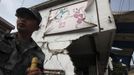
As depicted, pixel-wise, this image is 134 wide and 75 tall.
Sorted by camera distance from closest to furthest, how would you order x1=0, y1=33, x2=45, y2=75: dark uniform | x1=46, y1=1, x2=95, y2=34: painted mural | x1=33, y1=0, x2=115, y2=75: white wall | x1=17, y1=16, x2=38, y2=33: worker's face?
x1=0, y1=33, x2=45, y2=75: dark uniform
x1=17, y1=16, x2=38, y2=33: worker's face
x1=33, y1=0, x2=115, y2=75: white wall
x1=46, y1=1, x2=95, y2=34: painted mural

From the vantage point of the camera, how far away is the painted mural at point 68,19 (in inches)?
232

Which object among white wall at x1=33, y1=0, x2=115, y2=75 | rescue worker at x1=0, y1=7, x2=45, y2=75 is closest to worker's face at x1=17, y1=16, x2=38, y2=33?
rescue worker at x1=0, y1=7, x2=45, y2=75

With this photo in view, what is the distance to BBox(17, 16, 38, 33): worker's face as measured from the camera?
8.25ft

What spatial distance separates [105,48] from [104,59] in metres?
0.59

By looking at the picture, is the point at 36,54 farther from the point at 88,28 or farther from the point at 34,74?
the point at 88,28

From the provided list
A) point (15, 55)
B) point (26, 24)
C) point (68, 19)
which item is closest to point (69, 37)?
point (68, 19)

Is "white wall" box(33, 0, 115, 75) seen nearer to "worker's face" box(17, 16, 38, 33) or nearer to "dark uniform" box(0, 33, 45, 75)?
"worker's face" box(17, 16, 38, 33)

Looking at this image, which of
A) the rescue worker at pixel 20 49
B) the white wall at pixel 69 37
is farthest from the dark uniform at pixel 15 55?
the white wall at pixel 69 37

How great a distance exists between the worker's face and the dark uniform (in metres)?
0.09

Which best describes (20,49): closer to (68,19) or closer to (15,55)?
(15,55)

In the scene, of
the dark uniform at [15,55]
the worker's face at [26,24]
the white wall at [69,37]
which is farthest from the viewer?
the white wall at [69,37]

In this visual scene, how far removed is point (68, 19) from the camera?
6.20 m

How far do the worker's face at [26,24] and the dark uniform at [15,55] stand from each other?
0.09 meters

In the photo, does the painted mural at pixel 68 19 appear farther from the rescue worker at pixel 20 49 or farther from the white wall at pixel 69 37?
the rescue worker at pixel 20 49
